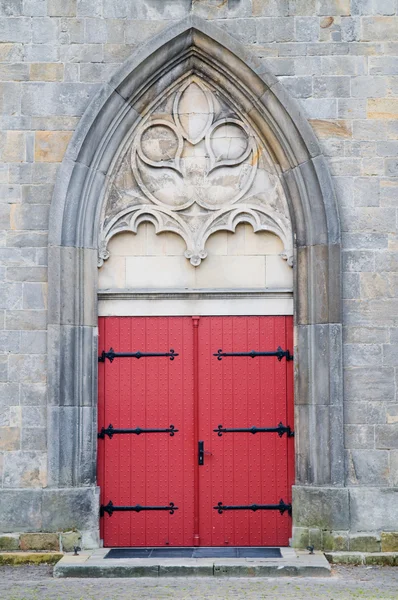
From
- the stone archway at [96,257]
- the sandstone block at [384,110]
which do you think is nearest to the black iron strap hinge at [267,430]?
the stone archway at [96,257]

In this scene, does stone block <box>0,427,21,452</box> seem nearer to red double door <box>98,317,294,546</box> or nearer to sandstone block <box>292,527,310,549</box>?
red double door <box>98,317,294,546</box>

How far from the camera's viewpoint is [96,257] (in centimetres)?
888

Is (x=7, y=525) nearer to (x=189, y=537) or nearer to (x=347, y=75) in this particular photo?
(x=189, y=537)

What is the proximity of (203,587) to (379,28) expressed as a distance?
5206 mm

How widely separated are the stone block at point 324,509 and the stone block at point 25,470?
7.66 feet

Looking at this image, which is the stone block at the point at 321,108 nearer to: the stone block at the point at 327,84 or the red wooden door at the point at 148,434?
the stone block at the point at 327,84

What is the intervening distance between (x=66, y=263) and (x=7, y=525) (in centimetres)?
240

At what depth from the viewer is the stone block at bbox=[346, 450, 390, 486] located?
8523 millimetres

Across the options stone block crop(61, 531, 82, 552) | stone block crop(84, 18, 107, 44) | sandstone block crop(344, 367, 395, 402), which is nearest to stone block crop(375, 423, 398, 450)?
sandstone block crop(344, 367, 395, 402)

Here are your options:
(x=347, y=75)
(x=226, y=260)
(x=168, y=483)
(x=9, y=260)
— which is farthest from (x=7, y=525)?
(x=347, y=75)

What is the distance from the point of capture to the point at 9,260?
872cm

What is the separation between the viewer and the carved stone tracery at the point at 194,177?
8984mm

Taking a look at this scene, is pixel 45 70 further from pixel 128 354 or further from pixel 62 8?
pixel 128 354

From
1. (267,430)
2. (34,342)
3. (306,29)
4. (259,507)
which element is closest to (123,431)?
(34,342)
